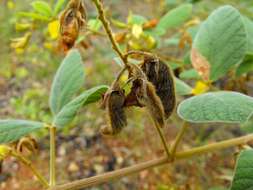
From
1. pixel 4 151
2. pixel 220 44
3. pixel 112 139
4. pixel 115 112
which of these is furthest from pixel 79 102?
pixel 112 139

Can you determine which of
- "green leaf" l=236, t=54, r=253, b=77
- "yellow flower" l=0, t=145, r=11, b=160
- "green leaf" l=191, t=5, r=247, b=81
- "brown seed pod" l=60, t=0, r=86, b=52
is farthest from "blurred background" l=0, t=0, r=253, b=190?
"brown seed pod" l=60, t=0, r=86, b=52

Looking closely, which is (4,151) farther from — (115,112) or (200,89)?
(200,89)

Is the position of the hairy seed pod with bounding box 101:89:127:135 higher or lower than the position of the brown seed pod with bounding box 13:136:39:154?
higher

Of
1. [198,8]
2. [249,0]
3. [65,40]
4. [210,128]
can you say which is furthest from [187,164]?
[65,40]

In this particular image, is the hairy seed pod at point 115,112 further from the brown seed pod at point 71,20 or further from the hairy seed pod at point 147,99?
the brown seed pod at point 71,20

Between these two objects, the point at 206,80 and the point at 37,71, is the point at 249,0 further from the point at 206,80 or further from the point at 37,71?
the point at 37,71

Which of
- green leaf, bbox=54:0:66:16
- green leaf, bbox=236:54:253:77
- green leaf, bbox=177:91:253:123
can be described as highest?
green leaf, bbox=54:0:66:16

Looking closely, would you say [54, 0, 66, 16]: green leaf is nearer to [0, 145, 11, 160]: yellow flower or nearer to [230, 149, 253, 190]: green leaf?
[0, 145, 11, 160]: yellow flower

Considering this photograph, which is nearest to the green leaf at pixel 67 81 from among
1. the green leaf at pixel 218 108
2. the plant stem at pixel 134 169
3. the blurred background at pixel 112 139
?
the plant stem at pixel 134 169
